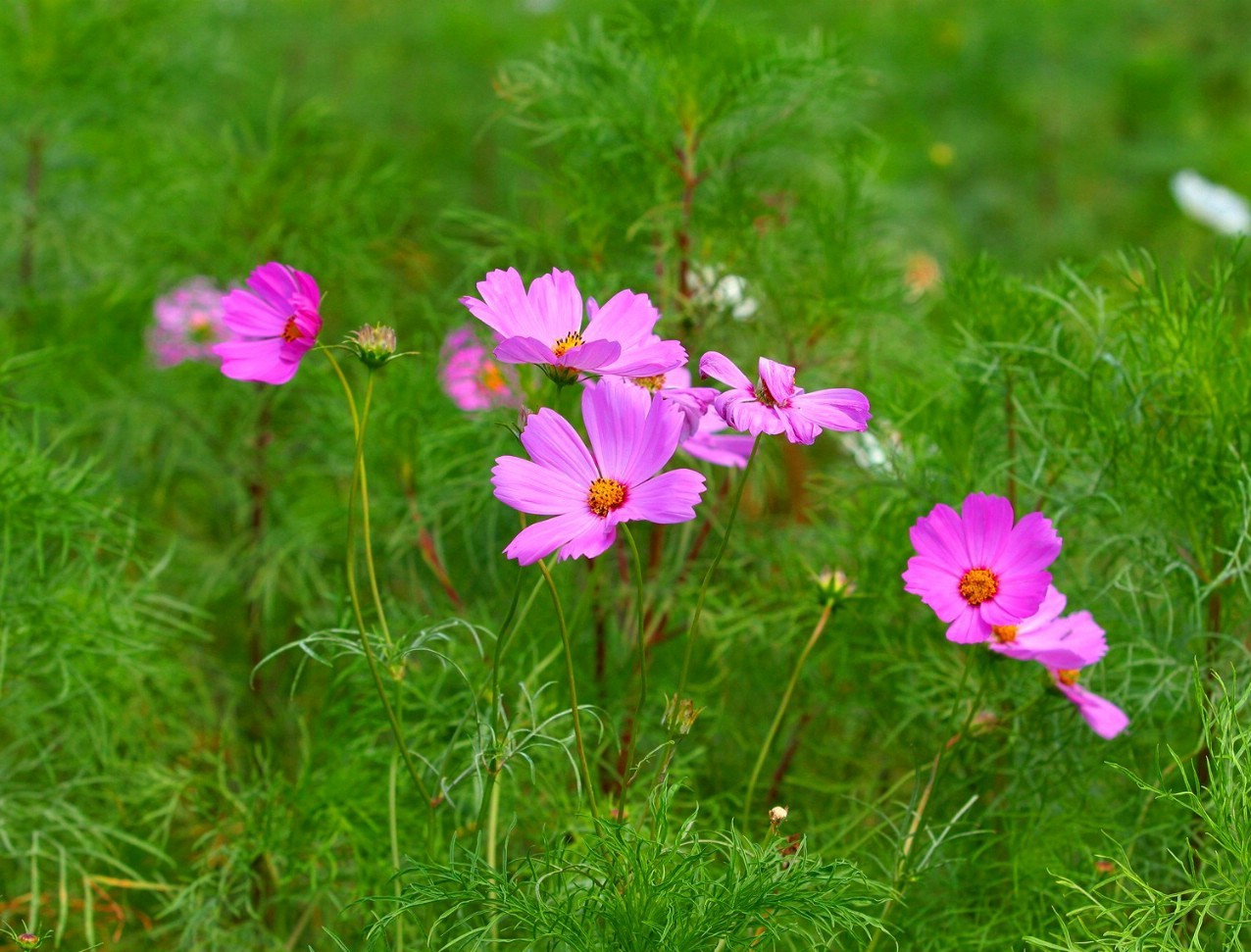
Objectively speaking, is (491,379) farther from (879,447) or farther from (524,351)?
(524,351)

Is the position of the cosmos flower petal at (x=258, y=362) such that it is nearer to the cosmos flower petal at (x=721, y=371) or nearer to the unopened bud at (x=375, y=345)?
the unopened bud at (x=375, y=345)

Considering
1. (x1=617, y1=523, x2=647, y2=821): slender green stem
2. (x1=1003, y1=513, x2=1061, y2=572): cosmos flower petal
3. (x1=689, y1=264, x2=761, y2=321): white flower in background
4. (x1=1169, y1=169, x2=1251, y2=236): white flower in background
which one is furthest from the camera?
(x1=1169, y1=169, x2=1251, y2=236): white flower in background

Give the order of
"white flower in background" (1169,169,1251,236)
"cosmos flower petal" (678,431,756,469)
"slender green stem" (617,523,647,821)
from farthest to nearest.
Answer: "white flower in background" (1169,169,1251,236) < "cosmos flower petal" (678,431,756,469) < "slender green stem" (617,523,647,821)

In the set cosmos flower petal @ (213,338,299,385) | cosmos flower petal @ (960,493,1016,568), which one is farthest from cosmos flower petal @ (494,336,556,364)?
cosmos flower petal @ (960,493,1016,568)

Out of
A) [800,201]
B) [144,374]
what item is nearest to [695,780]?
[800,201]

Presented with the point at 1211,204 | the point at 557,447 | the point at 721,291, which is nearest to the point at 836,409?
the point at 557,447

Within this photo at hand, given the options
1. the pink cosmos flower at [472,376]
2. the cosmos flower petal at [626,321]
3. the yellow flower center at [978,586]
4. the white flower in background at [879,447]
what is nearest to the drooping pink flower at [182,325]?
the pink cosmos flower at [472,376]

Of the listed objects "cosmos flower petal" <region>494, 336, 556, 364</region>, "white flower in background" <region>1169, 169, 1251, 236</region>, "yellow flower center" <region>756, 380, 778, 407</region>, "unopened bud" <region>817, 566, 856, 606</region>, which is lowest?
"white flower in background" <region>1169, 169, 1251, 236</region>

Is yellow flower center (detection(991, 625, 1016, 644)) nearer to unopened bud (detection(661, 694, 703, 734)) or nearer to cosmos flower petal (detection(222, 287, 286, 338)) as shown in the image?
unopened bud (detection(661, 694, 703, 734))

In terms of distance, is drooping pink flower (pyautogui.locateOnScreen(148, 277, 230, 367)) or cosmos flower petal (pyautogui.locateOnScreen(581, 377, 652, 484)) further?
drooping pink flower (pyautogui.locateOnScreen(148, 277, 230, 367))
